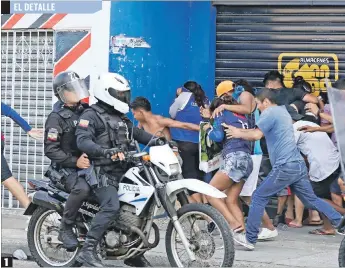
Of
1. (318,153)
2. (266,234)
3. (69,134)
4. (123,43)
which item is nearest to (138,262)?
(69,134)

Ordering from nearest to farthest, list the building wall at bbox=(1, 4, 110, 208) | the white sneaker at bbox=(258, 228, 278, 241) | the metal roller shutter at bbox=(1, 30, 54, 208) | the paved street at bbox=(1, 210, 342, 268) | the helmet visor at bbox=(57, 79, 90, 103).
A: the helmet visor at bbox=(57, 79, 90, 103) → the paved street at bbox=(1, 210, 342, 268) → the white sneaker at bbox=(258, 228, 278, 241) → the building wall at bbox=(1, 4, 110, 208) → the metal roller shutter at bbox=(1, 30, 54, 208)

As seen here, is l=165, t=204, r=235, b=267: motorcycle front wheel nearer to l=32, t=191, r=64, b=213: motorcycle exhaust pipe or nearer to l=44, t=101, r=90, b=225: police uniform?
l=44, t=101, r=90, b=225: police uniform

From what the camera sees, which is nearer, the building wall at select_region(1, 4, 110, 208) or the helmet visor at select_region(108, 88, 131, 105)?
the helmet visor at select_region(108, 88, 131, 105)

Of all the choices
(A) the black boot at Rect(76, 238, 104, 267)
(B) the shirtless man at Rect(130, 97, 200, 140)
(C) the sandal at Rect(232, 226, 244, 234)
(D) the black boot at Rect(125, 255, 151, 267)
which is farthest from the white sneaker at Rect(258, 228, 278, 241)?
(A) the black boot at Rect(76, 238, 104, 267)

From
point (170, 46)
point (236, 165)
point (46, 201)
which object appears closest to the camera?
point (46, 201)

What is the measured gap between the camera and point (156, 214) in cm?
822

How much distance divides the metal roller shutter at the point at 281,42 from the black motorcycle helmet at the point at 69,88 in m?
3.32

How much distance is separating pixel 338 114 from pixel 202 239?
5.40 feet

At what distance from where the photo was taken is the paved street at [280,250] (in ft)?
29.5

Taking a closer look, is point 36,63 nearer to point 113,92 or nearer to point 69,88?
point 69,88

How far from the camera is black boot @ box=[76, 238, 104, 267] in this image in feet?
27.2

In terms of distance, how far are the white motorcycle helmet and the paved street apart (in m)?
1.60

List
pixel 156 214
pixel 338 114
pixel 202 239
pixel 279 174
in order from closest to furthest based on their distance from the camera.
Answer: pixel 338 114 < pixel 202 239 < pixel 156 214 < pixel 279 174

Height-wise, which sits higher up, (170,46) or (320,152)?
(170,46)
